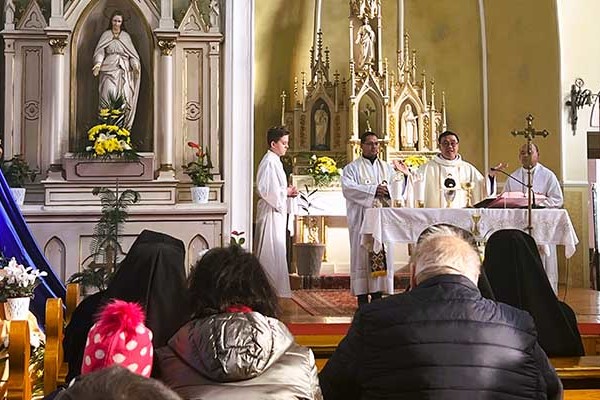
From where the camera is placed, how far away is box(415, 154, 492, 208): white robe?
8633 millimetres

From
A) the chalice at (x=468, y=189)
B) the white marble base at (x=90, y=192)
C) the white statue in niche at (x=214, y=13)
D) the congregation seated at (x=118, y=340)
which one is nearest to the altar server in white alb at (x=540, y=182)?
the chalice at (x=468, y=189)

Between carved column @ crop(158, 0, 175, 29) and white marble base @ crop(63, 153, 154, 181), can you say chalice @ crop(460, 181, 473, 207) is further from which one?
carved column @ crop(158, 0, 175, 29)

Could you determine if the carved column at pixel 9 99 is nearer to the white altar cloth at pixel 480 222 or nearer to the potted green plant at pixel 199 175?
the potted green plant at pixel 199 175

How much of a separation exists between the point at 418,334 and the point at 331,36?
11322 millimetres

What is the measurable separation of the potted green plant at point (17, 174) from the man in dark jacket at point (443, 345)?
7.42 meters

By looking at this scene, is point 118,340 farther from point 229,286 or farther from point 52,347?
point 52,347

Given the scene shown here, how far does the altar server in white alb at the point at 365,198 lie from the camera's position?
8.21 metres

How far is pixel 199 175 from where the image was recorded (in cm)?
944

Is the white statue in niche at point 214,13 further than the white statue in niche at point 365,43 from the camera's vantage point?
No

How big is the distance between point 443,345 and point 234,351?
68cm

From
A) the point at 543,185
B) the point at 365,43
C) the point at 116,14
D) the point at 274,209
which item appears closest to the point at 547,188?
the point at 543,185

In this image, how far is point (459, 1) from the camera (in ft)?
43.9

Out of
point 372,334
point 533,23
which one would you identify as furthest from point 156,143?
point 372,334

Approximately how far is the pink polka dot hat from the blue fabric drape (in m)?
5.11
